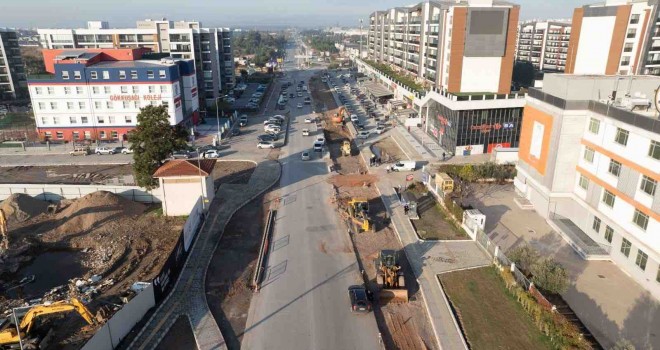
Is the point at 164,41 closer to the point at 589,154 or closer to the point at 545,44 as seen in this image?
the point at 589,154

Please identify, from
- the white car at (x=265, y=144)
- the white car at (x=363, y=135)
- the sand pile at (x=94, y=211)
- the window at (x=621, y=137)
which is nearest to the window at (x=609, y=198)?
the window at (x=621, y=137)

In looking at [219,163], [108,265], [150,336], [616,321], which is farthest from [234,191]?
[616,321]

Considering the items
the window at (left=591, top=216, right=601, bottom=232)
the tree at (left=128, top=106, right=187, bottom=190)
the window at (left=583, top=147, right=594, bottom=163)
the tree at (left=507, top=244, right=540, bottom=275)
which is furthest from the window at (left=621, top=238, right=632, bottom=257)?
the tree at (left=128, top=106, right=187, bottom=190)

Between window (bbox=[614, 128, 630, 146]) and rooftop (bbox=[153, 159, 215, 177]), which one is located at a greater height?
window (bbox=[614, 128, 630, 146])

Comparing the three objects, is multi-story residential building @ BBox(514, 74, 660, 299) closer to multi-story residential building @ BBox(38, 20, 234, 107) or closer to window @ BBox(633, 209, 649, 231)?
window @ BBox(633, 209, 649, 231)

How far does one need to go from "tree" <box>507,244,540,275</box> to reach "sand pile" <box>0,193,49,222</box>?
40831 mm

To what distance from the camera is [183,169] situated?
3906 cm

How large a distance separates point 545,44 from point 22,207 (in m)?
140

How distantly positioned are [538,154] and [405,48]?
215ft

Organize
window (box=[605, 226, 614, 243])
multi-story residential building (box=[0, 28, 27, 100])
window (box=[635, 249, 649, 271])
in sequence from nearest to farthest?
window (box=[635, 249, 649, 271]) → window (box=[605, 226, 614, 243]) → multi-story residential building (box=[0, 28, 27, 100])

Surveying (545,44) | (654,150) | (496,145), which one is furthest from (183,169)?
(545,44)

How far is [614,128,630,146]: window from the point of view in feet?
102

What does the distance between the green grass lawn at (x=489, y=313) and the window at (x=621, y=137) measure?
42.8ft

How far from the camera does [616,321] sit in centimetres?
2572
